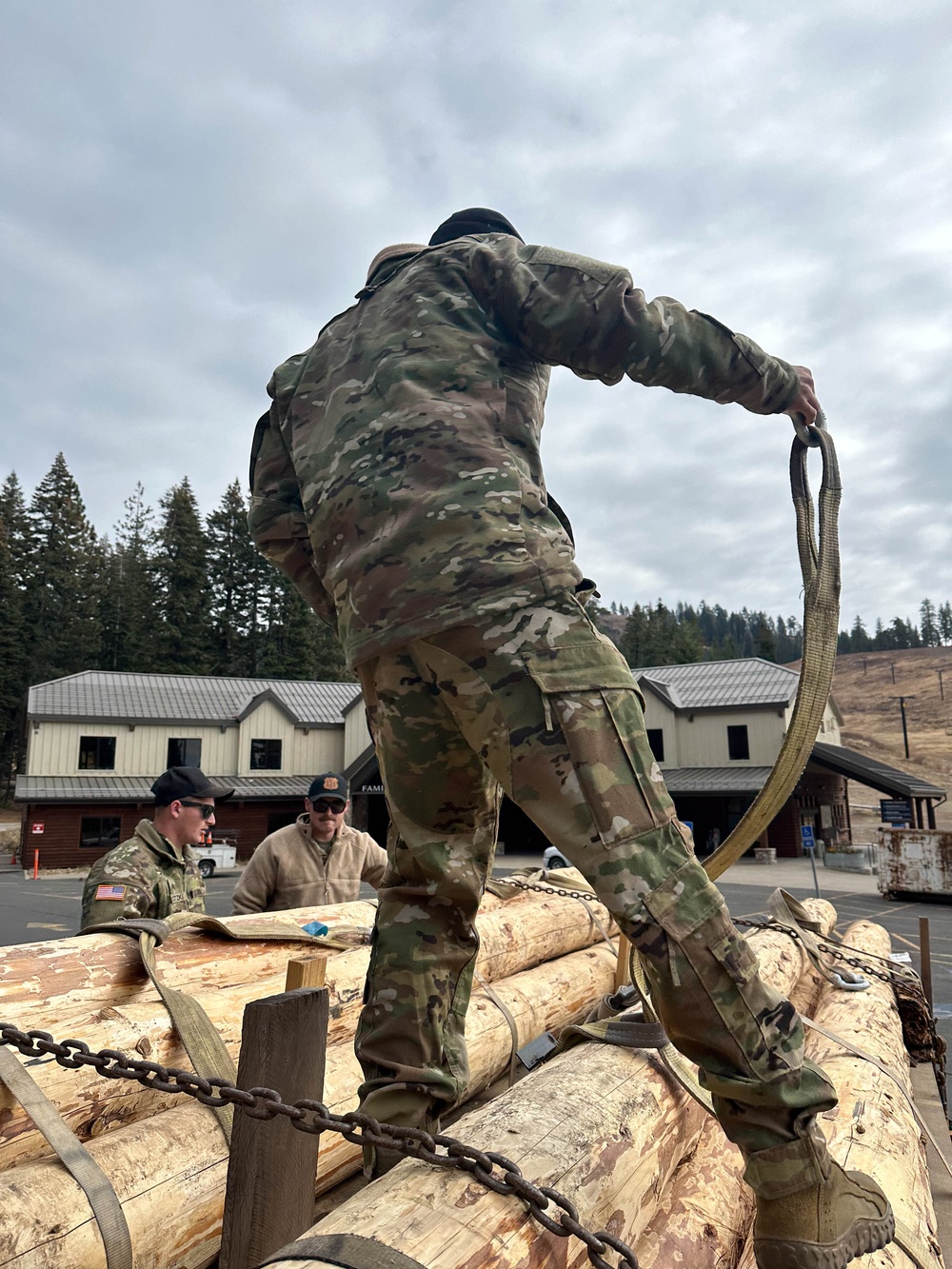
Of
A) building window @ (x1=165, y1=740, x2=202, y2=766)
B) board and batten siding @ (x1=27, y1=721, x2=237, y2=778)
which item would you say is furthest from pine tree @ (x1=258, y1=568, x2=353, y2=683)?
building window @ (x1=165, y1=740, x2=202, y2=766)

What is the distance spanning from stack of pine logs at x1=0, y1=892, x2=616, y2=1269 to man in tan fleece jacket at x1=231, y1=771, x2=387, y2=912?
1993mm

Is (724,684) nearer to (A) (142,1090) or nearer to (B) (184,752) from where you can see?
(B) (184,752)

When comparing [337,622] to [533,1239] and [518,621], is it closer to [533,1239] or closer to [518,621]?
[518,621]

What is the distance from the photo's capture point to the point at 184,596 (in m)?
51.9

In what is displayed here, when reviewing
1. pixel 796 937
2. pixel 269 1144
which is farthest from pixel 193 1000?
pixel 796 937

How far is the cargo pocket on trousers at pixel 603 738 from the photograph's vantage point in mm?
1689

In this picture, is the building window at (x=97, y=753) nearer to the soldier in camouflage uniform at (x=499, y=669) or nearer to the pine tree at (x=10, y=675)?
the pine tree at (x=10, y=675)

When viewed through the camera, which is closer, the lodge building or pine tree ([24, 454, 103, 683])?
the lodge building

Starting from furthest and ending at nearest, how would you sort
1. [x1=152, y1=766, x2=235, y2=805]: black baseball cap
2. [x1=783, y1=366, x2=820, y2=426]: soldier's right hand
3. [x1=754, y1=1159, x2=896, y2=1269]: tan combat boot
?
[x1=152, y1=766, x2=235, y2=805]: black baseball cap < [x1=783, y1=366, x2=820, y2=426]: soldier's right hand < [x1=754, y1=1159, x2=896, y2=1269]: tan combat boot

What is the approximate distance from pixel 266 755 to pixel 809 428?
3286 centimetres

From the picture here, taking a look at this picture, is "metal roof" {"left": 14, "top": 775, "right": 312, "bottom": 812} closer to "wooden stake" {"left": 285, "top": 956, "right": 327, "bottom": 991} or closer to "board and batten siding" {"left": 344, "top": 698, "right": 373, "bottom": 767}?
"board and batten siding" {"left": 344, "top": 698, "right": 373, "bottom": 767}

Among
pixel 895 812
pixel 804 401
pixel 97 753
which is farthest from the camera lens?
pixel 97 753

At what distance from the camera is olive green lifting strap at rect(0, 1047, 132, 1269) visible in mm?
1792

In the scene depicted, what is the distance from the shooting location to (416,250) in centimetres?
239
